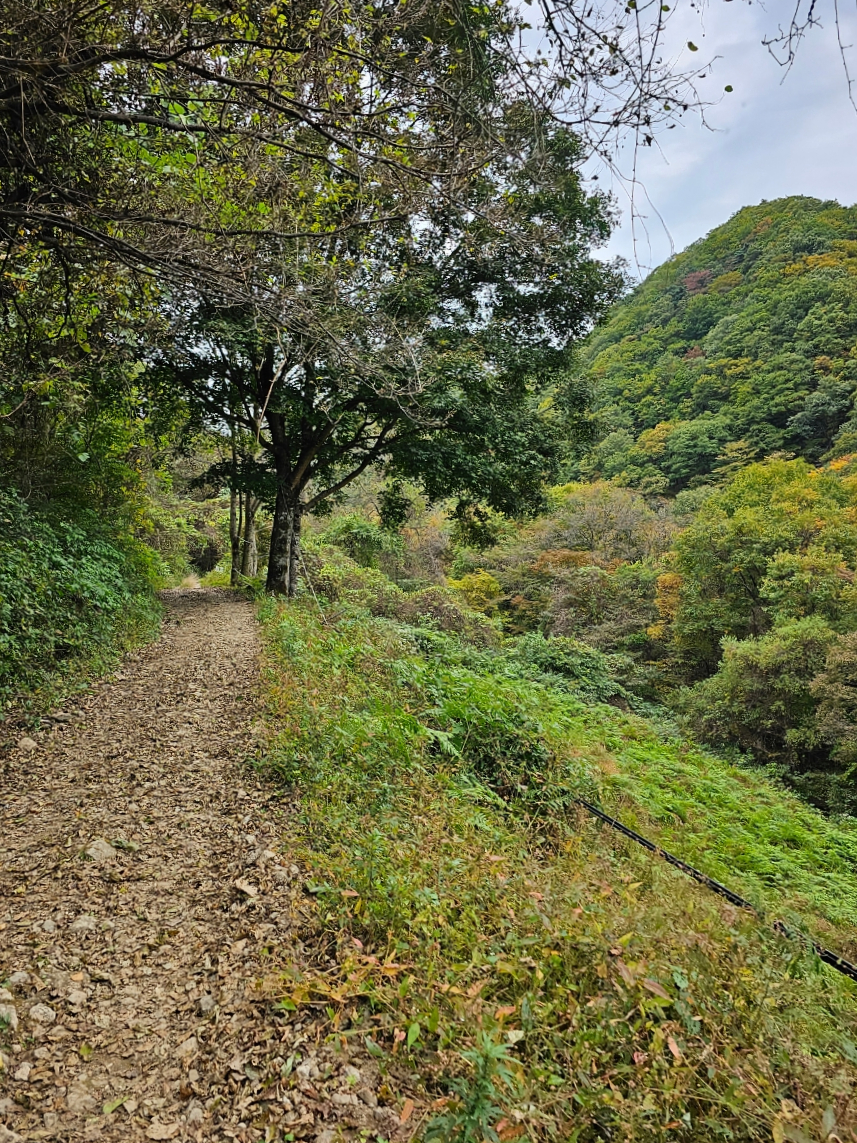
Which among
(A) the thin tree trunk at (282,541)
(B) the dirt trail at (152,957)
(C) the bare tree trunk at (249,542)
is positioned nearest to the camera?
(B) the dirt trail at (152,957)

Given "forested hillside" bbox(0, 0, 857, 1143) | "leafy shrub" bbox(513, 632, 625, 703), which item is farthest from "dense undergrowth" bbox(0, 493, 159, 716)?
"leafy shrub" bbox(513, 632, 625, 703)

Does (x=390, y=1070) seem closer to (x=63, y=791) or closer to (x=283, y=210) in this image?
(x=63, y=791)

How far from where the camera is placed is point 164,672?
7.33m

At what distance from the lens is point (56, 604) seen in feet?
21.6

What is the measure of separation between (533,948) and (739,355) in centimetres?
4266

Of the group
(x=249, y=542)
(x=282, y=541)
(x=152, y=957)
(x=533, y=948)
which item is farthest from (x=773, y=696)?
(x=249, y=542)

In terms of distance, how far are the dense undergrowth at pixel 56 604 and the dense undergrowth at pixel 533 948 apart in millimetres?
2467

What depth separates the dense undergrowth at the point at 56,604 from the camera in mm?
5551

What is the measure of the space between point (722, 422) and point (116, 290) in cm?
3579

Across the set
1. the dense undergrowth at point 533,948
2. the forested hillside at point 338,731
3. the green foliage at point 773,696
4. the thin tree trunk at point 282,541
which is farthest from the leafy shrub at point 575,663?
the dense undergrowth at point 533,948

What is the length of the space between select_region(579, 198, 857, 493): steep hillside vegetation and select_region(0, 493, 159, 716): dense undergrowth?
1076 inches

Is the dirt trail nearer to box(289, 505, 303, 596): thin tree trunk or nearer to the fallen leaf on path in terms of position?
the fallen leaf on path

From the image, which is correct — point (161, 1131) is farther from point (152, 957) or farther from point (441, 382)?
point (441, 382)

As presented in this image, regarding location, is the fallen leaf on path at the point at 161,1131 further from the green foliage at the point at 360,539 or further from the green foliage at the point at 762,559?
the green foliage at the point at 360,539
